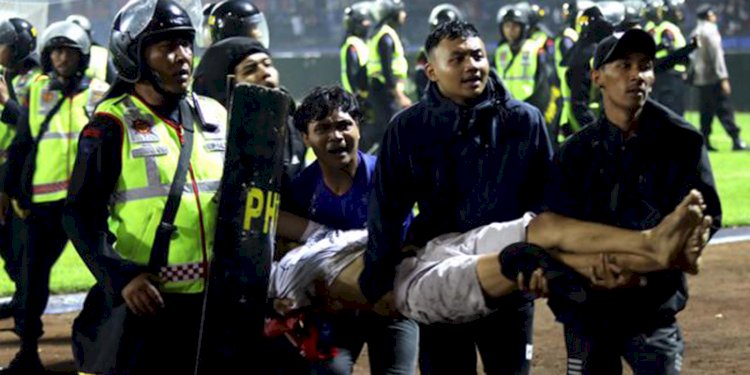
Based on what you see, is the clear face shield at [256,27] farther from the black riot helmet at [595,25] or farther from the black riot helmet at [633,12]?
the black riot helmet at [633,12]

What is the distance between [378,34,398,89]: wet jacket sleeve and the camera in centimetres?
1964

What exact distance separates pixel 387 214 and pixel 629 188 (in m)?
0.87

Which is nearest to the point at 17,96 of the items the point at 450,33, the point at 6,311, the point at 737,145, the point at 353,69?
the point at 6,311

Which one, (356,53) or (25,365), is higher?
(356,53)

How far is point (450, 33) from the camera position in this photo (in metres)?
6.11

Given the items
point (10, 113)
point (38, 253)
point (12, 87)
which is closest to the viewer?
point (38, 253)

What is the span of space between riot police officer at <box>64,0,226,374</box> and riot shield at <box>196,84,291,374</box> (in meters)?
0.16

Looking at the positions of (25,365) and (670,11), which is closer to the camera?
(25,365)

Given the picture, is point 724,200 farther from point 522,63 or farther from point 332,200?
point 332,200

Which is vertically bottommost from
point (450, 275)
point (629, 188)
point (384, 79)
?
point (384, 79)

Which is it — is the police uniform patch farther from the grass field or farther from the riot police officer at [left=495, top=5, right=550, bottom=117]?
the riot police officer at [left=495, top=5, right=550, bottom=117]

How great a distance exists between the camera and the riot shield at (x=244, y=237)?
5363mm

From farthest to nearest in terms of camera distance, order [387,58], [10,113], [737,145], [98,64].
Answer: [737,145] < [387,58] < [98,64] < [10,113]

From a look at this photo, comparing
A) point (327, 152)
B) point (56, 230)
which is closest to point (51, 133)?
point (56, 230)
